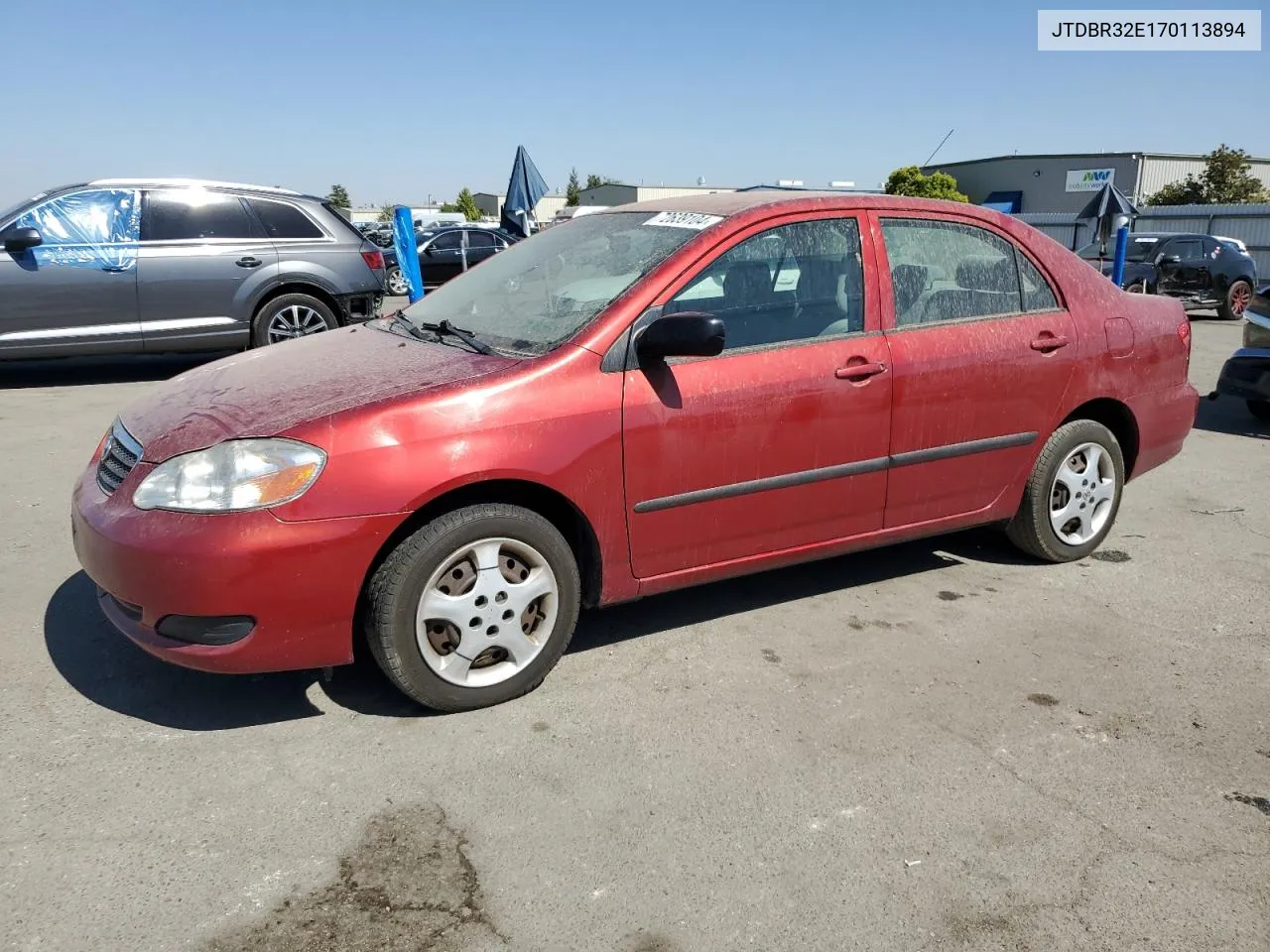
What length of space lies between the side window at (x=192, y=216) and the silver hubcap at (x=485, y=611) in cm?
714

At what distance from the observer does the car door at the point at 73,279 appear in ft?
27.1

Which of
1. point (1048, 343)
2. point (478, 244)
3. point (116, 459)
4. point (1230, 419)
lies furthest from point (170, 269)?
point (478, 244)

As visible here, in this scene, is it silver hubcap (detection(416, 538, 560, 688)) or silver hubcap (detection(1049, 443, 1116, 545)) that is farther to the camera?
silver hubcap (detection(1049, 443, 1116, 545))

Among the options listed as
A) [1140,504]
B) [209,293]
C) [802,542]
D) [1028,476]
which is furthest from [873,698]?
[209,293]

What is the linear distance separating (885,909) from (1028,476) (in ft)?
8.31

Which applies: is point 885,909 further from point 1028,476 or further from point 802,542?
point 1028,476

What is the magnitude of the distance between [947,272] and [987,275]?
24 cm

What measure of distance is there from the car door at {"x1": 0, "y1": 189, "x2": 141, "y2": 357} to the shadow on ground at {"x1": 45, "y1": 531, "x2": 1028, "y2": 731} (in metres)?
5.15

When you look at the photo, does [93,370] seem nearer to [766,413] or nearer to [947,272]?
[766,413]

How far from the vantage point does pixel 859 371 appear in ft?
12.0

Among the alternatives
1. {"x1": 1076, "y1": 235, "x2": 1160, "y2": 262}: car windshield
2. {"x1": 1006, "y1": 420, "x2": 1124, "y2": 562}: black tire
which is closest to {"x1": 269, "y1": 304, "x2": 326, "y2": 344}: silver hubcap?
{"x1": 1006, "y1": 420, "x2": 1124, "y2": 562}: black tire

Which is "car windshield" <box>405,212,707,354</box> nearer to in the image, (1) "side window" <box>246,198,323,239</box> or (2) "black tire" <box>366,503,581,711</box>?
(2) "black tire" <box>366,503,581,711</box>

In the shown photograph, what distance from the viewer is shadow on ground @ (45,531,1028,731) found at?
3.15 m

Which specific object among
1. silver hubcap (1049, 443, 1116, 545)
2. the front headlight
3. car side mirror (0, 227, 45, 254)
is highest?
→ car side mirror (0, 227, 45, 254)
